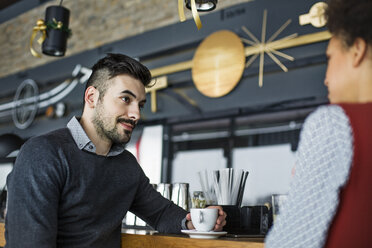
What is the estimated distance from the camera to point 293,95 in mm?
2664

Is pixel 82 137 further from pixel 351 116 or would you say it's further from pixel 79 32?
pixel 79 32

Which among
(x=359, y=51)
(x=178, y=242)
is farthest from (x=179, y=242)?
(x=359, y=51)

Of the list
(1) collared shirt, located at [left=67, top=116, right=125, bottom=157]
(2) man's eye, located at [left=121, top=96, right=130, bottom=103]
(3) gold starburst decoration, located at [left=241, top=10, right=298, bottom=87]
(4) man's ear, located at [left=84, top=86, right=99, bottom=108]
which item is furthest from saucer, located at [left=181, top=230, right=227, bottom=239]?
(3) gold starburst decoration, located at [left=241, top=10, right=298, bottom=87]

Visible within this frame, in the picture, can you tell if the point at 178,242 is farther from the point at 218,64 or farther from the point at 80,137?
the point at 218,64

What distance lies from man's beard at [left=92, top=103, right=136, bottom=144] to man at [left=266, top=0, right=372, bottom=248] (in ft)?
3.47

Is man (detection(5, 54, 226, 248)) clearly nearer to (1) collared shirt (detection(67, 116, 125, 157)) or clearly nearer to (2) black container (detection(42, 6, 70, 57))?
(1) collared shirt (detection(67, 116, 125, 157))

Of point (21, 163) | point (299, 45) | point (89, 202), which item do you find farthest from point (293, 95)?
point (21, 163)

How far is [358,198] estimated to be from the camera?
0.60m

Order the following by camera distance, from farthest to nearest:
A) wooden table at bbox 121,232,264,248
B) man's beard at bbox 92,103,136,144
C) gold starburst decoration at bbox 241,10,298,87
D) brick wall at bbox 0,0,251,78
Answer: brick wall at bbox 0,0,251,78 → gold starburst decoration at bbox 241,10,298,87 → man's beard at bbox 92,103,136,144 → wooden table at bbox 121,232,264,248

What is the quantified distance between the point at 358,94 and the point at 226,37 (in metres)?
2.46

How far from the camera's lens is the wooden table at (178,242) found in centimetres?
116

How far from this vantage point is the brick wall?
12.2ft

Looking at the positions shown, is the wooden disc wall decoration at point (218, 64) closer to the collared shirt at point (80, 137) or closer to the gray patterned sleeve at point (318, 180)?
the collared shirt at point (80, 137)

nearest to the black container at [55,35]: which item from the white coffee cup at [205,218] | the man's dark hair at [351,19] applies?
the white coffee cup at [205,218]
